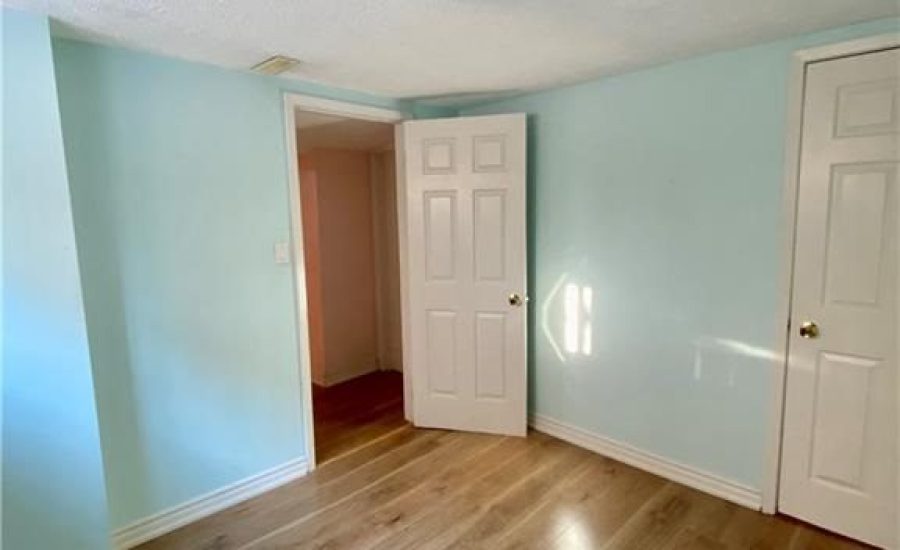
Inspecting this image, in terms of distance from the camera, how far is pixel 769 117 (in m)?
2.09

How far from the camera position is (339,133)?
3.42 metres

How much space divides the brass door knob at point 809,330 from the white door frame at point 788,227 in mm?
57

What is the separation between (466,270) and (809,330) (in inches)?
67.8

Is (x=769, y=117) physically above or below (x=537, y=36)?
below

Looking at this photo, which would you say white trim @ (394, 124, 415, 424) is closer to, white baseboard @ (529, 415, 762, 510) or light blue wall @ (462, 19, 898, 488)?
light blue wall @ (462, 19, 898, 488)

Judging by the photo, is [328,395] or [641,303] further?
[328,395]

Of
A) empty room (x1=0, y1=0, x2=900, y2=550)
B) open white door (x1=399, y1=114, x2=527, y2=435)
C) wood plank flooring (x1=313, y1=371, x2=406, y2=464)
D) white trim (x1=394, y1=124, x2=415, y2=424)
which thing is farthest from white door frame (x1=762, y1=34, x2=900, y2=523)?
wood plank flooring (x1=313, y1=371, x2=406, y2=464)

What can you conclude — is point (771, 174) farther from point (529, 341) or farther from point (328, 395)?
point (328, 395)

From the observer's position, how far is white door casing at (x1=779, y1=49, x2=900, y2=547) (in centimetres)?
186

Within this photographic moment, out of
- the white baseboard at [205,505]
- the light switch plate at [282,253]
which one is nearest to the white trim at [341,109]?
the light switch plate at [282,253]

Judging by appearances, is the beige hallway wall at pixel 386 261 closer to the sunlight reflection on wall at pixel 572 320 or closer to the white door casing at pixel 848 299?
the sunlight reflection on wall at pixel 572 320

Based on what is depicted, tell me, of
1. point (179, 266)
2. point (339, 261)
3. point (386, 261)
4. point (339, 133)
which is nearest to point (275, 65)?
point (179, 266)

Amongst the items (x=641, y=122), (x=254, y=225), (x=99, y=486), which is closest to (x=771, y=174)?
(x=641, y=122)

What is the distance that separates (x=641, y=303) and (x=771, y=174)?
845mm
